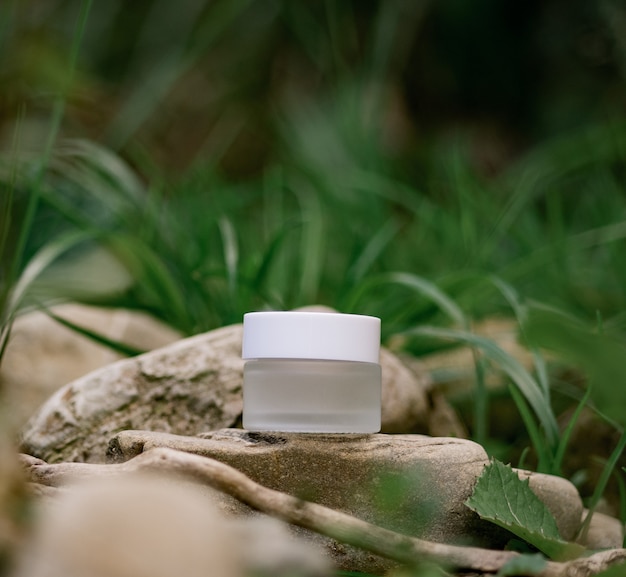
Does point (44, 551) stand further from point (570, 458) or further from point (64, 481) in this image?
point (570, 458)

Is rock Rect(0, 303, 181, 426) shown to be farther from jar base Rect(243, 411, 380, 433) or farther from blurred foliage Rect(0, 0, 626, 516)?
jar base Rect(243, 411, 380, 433)

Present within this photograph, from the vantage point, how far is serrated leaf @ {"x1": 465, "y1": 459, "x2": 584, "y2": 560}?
0.74m

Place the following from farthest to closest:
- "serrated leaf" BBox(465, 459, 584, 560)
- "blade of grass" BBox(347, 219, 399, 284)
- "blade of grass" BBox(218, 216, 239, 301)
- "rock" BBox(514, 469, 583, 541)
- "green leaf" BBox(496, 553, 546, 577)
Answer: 1. "blade of grass" BBox(347, 219, 399, 284)
2. "blade of grass" BBox(218, 216, 239, 301)
3. "rock" BBox(514, 469, 583, 541)
4. "serrated leaf" BBox(465, 459, 584, 560)
5. "green leaf" BBox(496, 553, 546, 577)

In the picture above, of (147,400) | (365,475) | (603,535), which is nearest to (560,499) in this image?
(603,535)

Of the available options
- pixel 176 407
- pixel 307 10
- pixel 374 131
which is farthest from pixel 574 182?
pixel 176 407

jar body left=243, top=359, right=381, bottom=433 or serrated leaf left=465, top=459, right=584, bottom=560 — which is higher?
jar body left=243, top=359, right=381, bottom=433

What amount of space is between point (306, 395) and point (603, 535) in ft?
1.38

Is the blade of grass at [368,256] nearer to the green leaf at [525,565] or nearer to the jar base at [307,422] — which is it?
the jar base at [307,422]

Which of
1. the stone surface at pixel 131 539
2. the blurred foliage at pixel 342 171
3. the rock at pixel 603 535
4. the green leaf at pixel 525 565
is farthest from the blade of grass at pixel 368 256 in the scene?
the stone surface at pixel 131 539

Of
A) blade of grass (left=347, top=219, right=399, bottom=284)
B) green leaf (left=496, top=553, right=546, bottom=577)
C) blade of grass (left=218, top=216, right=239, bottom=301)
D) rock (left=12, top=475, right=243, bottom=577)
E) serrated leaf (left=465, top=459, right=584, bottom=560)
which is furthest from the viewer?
blade of grass (left=347, top=219, right=399, bottom=284)

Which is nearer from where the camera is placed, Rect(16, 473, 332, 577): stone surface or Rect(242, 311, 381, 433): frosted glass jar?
Rect(16, 473, 332, 577): stone surface

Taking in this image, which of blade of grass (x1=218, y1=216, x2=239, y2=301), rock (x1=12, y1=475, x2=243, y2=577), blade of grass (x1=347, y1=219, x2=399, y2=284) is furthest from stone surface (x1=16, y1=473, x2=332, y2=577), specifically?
blade of grass (x1=347, y1=219, x2=399, y2=284)

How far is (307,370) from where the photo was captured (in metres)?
0.78

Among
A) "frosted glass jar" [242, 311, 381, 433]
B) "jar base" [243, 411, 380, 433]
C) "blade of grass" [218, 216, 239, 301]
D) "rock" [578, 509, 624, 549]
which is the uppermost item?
"blade of grass" [218, 216, 239, 301]
